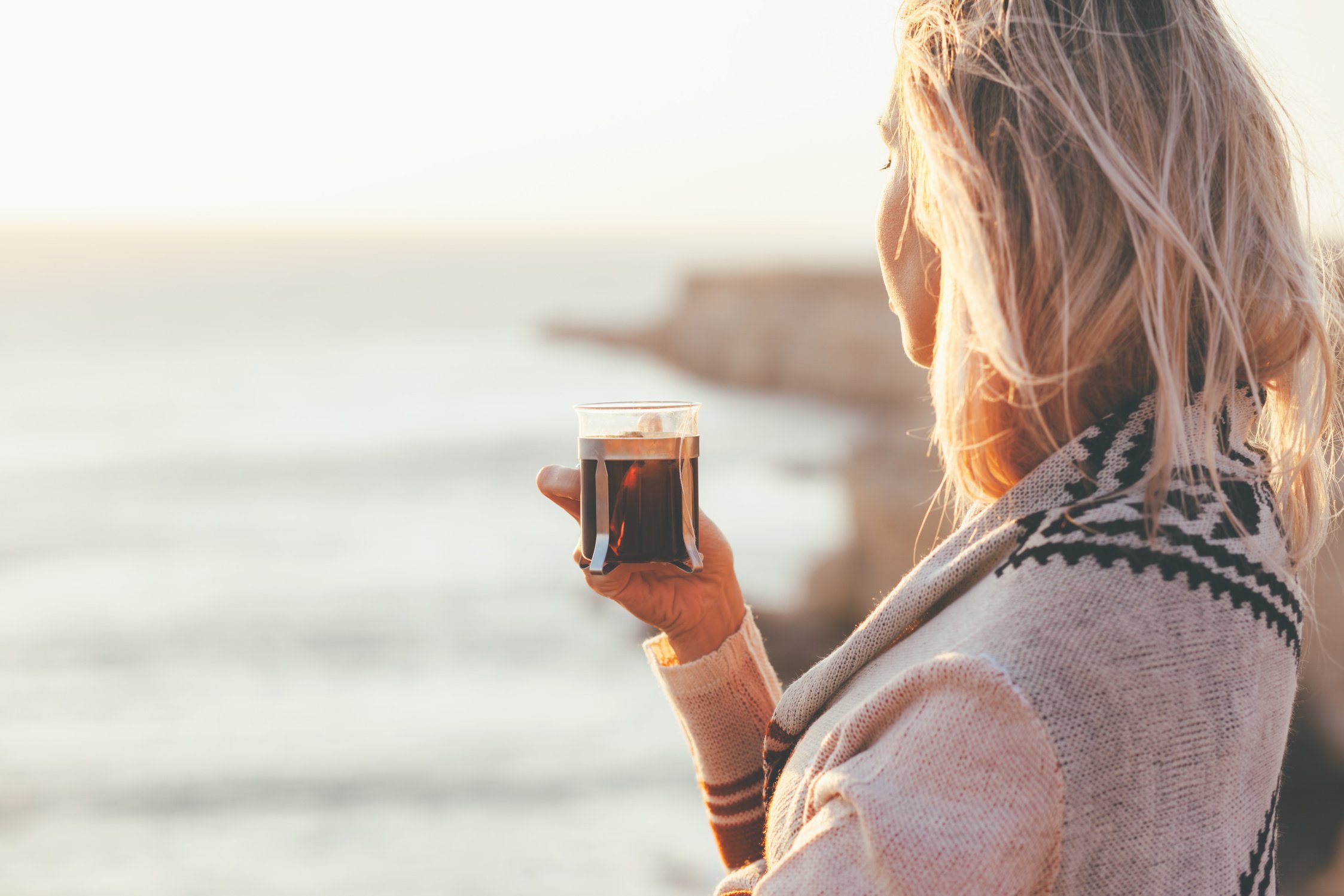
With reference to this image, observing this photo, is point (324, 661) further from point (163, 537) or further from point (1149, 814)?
point (1149, 814)

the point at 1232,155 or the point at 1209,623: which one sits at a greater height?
the point at 1232,155

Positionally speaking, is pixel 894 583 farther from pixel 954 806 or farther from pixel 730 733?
pixel 954 806

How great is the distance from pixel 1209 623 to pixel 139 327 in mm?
40958

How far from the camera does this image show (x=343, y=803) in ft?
19.1

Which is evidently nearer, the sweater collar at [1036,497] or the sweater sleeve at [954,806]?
the sweater sleeve at [954,806]

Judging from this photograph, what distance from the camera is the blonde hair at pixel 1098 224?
1108mm

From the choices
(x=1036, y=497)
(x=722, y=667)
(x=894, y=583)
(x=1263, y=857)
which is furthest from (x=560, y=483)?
(x=894, y=583)

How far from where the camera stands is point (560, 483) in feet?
5.44

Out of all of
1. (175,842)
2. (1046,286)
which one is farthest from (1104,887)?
(175,842)

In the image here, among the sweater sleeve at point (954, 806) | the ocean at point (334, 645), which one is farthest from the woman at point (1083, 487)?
the ocean at point (334, 645)

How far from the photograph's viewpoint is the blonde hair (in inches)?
43.6

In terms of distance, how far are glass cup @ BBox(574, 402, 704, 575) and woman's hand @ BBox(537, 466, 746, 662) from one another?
6 cm

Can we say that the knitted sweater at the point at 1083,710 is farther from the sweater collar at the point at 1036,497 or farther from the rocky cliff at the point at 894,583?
the rocky cliff at the point at 894,583

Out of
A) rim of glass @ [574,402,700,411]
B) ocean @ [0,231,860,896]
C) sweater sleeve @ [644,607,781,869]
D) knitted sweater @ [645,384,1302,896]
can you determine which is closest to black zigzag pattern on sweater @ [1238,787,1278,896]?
knitted sweater @ [645,384,1302,896]
